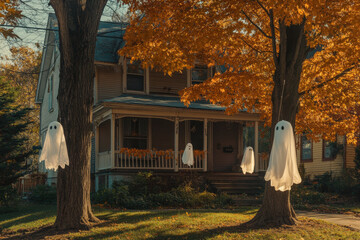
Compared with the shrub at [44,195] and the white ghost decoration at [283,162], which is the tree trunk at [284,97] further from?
the shrub at [44,195]

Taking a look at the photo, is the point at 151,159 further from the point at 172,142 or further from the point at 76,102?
the point at 76,102

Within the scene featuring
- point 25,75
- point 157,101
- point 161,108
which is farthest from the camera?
point 25,75

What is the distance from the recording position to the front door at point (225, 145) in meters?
23.7

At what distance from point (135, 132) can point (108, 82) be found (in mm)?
2810

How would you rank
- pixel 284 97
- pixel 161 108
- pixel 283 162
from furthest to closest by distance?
pixel 161 108, pixel 284 97, pixel 283 162

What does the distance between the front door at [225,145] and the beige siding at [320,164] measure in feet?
12.2

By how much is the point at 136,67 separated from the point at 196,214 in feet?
37.9

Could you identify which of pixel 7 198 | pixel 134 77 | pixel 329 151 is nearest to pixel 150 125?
pixel 134 77

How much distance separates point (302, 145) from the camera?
91.0ft

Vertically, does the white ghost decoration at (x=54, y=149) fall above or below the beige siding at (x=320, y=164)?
above

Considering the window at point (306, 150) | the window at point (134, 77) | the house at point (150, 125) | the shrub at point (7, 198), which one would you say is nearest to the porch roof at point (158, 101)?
the house at point (150, 125)

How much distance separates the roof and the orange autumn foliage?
19.8ft

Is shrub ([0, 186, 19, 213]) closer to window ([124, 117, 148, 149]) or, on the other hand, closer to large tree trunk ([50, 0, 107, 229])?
window ([124, 117, 148, 149])

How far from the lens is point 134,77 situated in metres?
22.4
